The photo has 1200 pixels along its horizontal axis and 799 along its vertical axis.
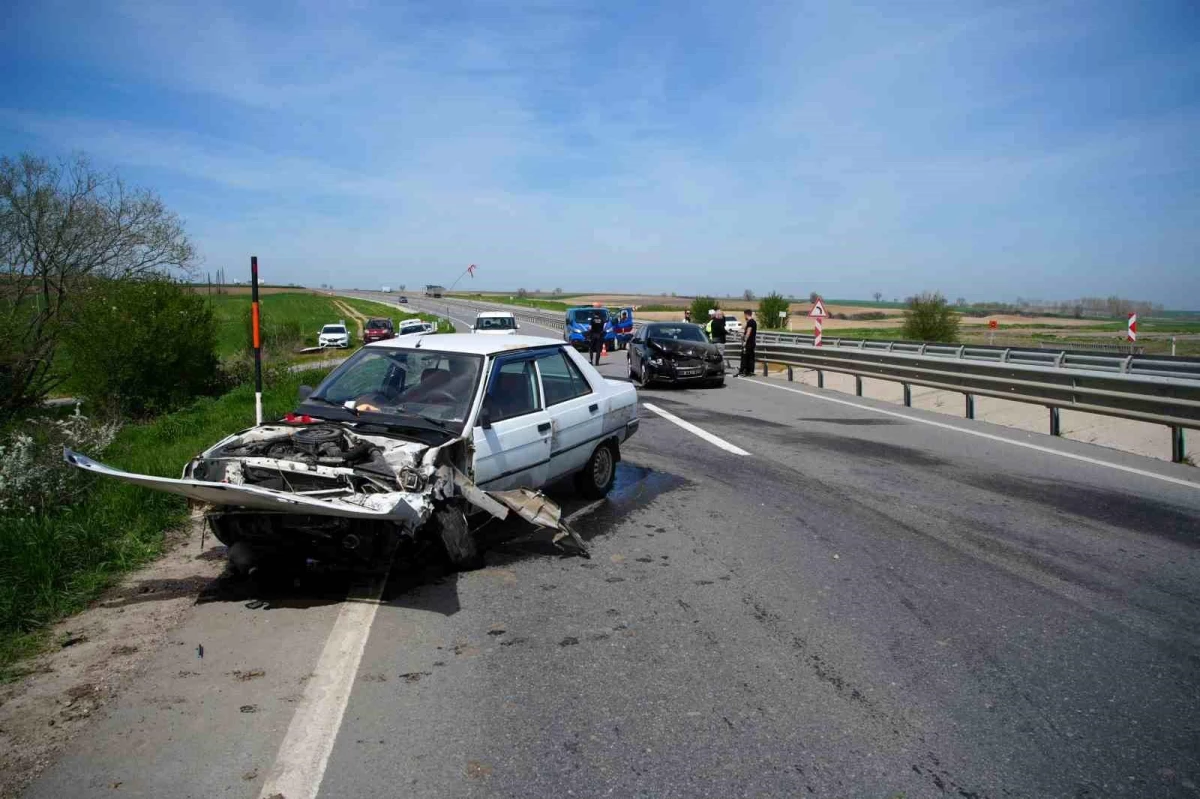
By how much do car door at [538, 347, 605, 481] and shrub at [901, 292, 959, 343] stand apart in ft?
146

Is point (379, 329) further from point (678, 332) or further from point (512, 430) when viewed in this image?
point (512, 430)

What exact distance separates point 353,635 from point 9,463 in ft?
16.3

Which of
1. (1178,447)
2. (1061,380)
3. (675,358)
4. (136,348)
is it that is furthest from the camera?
(136,348)

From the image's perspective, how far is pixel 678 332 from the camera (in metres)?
20.0

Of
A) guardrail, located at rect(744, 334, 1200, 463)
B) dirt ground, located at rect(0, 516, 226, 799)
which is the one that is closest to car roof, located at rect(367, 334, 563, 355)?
dirt ground, located at rect(0, 516, 226, 799)

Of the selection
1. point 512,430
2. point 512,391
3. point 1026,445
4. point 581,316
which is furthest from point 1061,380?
point 581,316

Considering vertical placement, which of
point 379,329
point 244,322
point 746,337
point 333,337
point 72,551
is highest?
point 244,322

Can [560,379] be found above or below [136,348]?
below

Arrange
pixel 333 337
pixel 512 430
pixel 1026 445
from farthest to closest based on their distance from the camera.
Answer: pixel 333 337
pixel 1026 445
pixel 512 430

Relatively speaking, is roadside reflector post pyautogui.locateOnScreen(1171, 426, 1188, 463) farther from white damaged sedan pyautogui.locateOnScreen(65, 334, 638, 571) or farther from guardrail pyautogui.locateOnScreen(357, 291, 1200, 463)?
white damaged sedan pyautogui.locateOnScreen(65, 334, 638, 571)

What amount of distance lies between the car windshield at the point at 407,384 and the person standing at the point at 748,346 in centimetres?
1682

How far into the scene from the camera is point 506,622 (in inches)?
187

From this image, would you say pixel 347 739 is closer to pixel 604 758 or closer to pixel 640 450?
pixel 604 758

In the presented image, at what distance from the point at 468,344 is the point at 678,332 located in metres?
13.7
